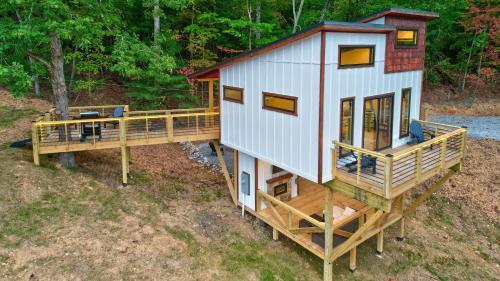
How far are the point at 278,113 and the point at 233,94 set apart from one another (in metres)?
2.42

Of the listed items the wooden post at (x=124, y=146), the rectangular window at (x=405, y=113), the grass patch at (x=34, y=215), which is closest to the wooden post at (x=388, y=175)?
the rectangular window at (x=405, y=113)

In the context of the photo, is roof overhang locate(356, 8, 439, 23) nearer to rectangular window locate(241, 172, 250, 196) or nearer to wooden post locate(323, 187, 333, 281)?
wooden post locate(323, 187, 333, 281)

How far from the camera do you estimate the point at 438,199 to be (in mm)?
14906

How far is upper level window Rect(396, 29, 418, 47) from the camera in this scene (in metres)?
10.3

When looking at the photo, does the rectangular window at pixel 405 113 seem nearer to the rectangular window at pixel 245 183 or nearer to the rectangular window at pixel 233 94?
the rectangular window at pixel 233 94

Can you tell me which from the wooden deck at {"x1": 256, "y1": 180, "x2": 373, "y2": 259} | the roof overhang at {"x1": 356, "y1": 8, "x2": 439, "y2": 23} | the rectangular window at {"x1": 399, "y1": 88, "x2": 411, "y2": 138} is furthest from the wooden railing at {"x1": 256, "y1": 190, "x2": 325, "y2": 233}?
the roof overhang at {"x1": 356, "y1": 8, "x2": 439, "y2": 23}

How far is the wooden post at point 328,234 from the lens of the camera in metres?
9.30

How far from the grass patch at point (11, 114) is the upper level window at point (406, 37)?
15500mm

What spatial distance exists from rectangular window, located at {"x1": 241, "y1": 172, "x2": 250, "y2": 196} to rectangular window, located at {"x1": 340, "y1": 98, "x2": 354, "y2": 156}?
12.9 feet

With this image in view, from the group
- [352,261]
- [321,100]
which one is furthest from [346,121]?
[352,261]

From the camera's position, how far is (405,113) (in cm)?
1126

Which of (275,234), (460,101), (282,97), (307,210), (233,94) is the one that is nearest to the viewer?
(282,97)

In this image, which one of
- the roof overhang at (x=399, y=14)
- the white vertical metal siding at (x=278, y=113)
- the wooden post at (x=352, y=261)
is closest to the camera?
the white vertical metal siding at (x=278, y=113)

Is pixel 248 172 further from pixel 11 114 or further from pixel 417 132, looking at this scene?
pixel 11 114
